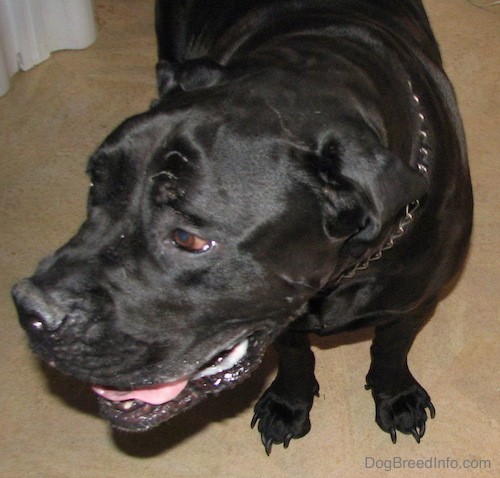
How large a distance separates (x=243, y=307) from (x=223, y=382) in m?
0.27

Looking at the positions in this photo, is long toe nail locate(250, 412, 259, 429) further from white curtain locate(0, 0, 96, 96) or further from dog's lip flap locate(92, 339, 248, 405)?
white curtain locate(0, 0, 96, 96)

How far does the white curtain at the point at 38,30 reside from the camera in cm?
348

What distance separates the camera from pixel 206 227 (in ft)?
5.31

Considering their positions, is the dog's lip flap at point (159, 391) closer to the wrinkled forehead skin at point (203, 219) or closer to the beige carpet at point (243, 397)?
the wrinkled forehead skin at point (203, 219)

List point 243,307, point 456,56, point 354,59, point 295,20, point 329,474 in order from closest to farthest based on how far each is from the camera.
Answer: point 243,307 → point 354,59 → point 295,20 → point 329,474 → point 456,56

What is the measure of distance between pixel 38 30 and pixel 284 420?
6.42 ft

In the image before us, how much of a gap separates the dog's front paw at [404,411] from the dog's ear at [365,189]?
39.6 inches

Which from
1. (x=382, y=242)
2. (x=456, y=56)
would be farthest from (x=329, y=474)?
(x=456, y=56)

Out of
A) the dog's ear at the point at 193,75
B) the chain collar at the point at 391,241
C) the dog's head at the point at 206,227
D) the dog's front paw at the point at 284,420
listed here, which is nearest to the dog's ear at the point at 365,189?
the dog's head at the point at 206,227

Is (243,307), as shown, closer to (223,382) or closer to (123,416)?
(223,382)

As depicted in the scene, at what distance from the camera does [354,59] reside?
186cm

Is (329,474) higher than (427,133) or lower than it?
lower

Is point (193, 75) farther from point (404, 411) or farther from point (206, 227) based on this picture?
Result: point (404, 411)

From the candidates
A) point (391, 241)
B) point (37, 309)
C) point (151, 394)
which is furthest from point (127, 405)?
point (391, 241)
